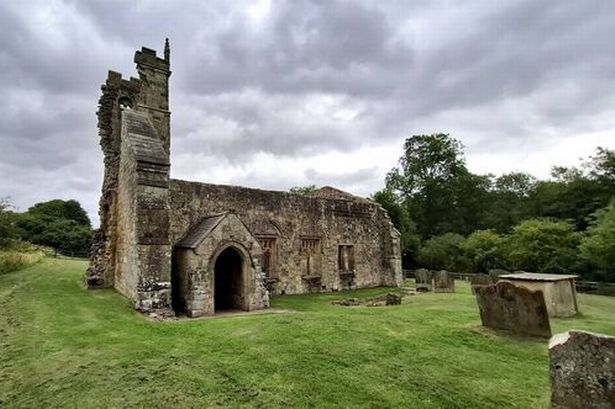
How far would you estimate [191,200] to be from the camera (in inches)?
549

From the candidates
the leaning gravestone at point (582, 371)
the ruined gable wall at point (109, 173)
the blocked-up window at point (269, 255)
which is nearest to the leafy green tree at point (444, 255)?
the blocked-up window at point (269, 255)

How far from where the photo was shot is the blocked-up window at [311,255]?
1759 centimetres

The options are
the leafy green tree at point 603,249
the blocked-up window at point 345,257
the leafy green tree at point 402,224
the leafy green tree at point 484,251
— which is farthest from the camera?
the leafy green tree at point 402,224

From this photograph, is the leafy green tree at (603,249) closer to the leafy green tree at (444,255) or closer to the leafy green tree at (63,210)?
the leafy green tree at (444,255)

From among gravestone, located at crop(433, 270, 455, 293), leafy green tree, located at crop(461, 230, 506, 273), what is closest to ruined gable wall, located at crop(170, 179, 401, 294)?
gravestone, located at crop(433, 270, 455, 293)

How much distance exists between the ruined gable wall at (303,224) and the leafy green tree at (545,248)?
28.9 feet

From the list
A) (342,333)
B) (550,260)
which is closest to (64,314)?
(342,333)

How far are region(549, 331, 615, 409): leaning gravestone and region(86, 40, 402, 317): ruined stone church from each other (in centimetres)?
858

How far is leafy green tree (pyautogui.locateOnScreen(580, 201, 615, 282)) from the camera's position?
1759cm

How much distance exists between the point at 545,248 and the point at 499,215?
52.6 feet

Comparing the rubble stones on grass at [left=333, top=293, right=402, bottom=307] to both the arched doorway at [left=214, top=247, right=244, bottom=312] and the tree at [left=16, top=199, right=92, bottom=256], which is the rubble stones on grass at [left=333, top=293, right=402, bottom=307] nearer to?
the arched doorway at [left=214, top=247, right=244, bottom=312]

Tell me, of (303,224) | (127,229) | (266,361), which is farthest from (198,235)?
(303,224)

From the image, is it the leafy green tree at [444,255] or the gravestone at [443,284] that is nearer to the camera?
the gravestone at [443,284]

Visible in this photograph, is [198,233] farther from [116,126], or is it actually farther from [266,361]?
[266,361]
